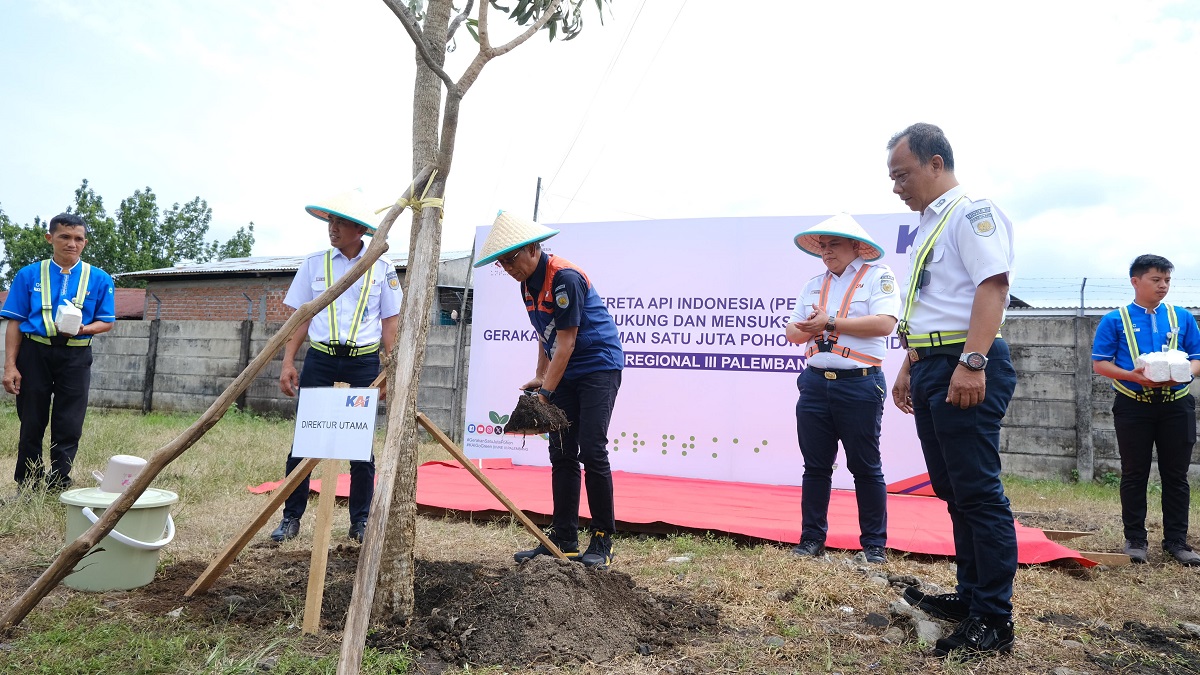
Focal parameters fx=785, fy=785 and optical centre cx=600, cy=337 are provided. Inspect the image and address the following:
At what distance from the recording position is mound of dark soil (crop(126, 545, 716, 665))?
247 centimetres

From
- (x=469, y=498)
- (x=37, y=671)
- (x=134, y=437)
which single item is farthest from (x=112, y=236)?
(x=37, y=671)

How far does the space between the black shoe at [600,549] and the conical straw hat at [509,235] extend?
4.57 ft

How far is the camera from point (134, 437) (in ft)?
25.3

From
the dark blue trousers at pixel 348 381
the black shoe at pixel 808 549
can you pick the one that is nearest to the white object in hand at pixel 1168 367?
the black shoe at pixel 808 549

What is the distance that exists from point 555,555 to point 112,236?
34.9 metres

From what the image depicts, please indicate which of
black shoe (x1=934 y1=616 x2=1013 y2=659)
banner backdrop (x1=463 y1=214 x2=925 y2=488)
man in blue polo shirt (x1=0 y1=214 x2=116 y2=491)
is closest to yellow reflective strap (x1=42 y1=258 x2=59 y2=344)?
man in blue polo shirt (x1=0 y1=214 x2=116 y2=491)

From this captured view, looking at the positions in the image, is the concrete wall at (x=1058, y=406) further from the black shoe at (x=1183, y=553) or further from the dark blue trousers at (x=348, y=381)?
the dark blue trousers at (x=348, y=381)

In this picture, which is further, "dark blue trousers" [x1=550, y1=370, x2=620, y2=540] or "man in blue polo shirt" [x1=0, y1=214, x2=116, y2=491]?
"man in blue polo shirt" [x1=0, y1=214, x2=116, y2=491]

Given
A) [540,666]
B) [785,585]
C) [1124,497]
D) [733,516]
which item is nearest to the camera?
[540,666]

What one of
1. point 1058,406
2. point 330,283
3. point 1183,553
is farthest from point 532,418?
point 1058,406

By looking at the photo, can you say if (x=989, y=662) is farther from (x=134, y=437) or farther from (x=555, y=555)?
(x=134, y=437)

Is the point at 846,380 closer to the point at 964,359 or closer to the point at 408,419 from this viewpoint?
the point at 964,359

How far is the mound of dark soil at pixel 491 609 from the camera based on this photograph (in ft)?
8.10

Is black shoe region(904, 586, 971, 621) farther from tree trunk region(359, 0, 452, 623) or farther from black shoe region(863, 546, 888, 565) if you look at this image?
tree trunk region(359, 0, 452, 623)
